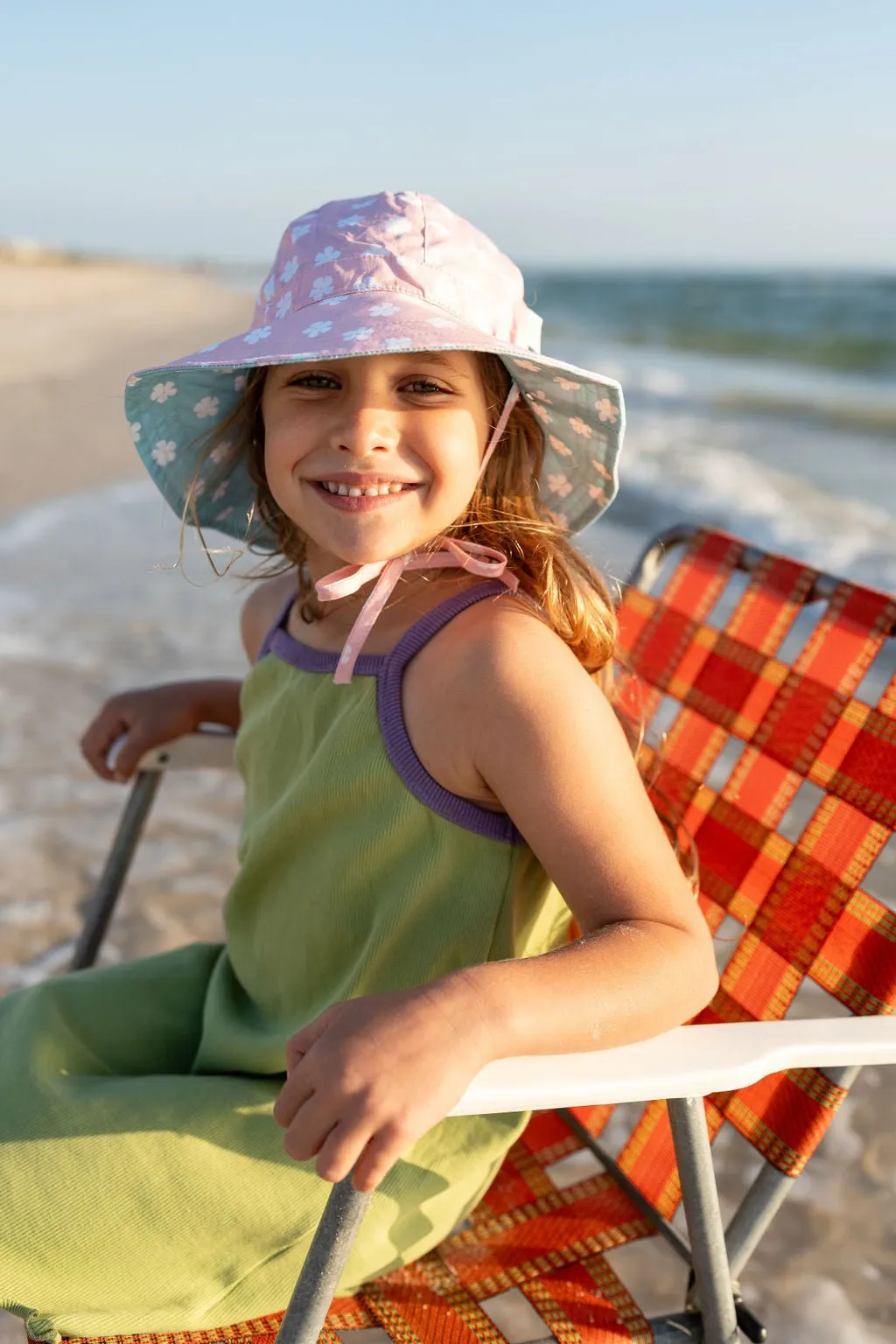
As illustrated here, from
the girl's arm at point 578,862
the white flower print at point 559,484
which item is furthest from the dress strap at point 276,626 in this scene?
the girl's arm at point 578,862

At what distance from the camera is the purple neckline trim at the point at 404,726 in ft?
4.36

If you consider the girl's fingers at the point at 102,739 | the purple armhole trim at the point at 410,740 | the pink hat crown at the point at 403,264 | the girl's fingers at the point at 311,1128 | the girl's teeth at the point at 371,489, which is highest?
the pink hat crown at the point at 403,264

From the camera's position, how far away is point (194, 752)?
192 cm

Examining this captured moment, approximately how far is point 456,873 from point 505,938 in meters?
0.09

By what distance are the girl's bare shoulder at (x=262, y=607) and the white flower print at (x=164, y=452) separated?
0.23 metres

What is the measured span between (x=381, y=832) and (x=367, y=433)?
435 millimetres

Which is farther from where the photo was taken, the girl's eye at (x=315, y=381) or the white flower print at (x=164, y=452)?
the white flower print at (x=164, y=452)

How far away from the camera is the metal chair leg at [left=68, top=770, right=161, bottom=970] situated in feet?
6.37

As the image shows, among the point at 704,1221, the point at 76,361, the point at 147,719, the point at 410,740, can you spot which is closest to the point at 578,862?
the point at 410,740

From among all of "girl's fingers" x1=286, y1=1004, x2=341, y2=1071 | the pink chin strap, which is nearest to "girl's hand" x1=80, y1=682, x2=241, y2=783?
the pink chin strap

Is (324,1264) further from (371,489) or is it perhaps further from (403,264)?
(403,264)

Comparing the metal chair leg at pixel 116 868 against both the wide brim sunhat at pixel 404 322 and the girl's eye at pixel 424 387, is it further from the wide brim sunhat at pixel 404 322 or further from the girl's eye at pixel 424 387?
the girl's eye at pixel 424 387

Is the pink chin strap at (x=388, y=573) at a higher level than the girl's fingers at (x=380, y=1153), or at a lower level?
higher

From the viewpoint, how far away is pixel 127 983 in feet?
5.50
